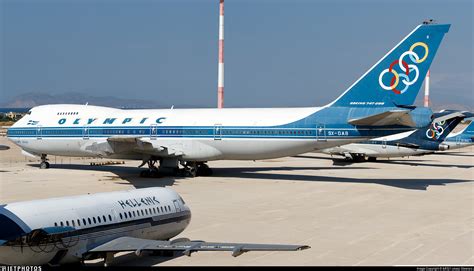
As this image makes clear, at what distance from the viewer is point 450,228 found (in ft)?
79.0

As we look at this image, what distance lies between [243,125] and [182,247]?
26749mm

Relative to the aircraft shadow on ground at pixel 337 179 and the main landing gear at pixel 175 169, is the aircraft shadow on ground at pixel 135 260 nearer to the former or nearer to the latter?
the aircraft shadow on ground at pixel 337 179

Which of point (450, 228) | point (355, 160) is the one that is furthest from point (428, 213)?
point (355, 160)

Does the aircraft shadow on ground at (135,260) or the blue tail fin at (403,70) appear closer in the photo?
the aircraft shadow on ground at (135,260)

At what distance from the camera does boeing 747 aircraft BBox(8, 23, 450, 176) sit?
117ft

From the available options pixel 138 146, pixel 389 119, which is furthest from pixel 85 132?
pixel 389 119

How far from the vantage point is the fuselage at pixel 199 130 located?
123 ft

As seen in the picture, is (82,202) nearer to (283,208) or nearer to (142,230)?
(142,230)

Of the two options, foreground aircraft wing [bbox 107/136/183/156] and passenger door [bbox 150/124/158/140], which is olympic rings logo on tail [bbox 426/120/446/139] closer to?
foreground aircraft wing [bbox 107/136/183/156]

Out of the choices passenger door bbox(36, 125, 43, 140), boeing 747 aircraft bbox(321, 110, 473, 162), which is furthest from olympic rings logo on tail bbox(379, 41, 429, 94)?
passenger door bbox(36, 125, 43, 140)

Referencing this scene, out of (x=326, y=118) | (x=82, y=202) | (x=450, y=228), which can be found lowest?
(x=450, y=228)

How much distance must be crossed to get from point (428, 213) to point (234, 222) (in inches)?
366

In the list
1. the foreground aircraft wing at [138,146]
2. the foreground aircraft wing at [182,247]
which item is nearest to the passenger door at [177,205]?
the foreground aircraft wing at [182,247]

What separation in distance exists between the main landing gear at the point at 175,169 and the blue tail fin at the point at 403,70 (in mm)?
13147
